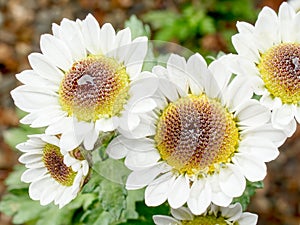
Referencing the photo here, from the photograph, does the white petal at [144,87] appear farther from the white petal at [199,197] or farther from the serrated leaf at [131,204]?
the serrated leaf at [131,204]

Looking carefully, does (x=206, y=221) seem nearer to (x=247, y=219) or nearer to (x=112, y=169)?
(x=247, y=219)

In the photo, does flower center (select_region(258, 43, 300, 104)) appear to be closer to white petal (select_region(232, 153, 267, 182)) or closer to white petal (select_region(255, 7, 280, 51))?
white petal (select_region(255, 7, 280, 51))

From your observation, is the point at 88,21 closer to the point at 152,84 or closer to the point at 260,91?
the point at 152,84

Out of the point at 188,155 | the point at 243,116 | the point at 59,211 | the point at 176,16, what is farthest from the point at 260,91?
the point at 176,16

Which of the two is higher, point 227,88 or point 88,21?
point 88,21

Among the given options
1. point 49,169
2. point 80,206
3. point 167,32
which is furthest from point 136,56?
point 167,32

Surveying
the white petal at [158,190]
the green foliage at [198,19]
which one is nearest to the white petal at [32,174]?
the white petal at [158,190]
